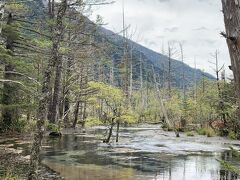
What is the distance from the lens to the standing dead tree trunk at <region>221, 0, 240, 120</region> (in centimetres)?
269

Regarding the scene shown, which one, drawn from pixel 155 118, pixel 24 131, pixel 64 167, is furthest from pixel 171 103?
pixel 64 167

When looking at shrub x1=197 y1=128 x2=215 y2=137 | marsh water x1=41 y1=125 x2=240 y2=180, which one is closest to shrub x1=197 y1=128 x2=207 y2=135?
shrub x1=197 y1=128 x2=215 y2=137

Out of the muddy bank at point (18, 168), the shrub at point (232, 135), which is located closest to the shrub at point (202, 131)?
the shrub at point (232, 135)

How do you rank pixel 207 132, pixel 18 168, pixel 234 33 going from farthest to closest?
pixel 207 132 < pixel 18 168 < pixel 234 33

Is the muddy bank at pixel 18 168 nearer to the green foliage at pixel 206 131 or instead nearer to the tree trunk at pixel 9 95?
the tree trunk at pixel 9 95

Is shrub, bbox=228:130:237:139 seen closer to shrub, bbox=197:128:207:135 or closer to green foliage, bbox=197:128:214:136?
green foliage, bbox=197:128:214:136

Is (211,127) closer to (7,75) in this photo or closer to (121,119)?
(121,119)

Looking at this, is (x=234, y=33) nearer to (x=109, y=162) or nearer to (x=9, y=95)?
(x=109, y=162)

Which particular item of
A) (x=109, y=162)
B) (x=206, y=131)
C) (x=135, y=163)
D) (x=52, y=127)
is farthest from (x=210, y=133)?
(x=109, y=162)

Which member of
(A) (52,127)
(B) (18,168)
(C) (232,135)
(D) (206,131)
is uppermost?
(A) (52,127)

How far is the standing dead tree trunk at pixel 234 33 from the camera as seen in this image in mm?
2693

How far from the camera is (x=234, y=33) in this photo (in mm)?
2705

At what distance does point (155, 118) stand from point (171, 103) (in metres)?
10.5

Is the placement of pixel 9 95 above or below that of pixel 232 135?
above
